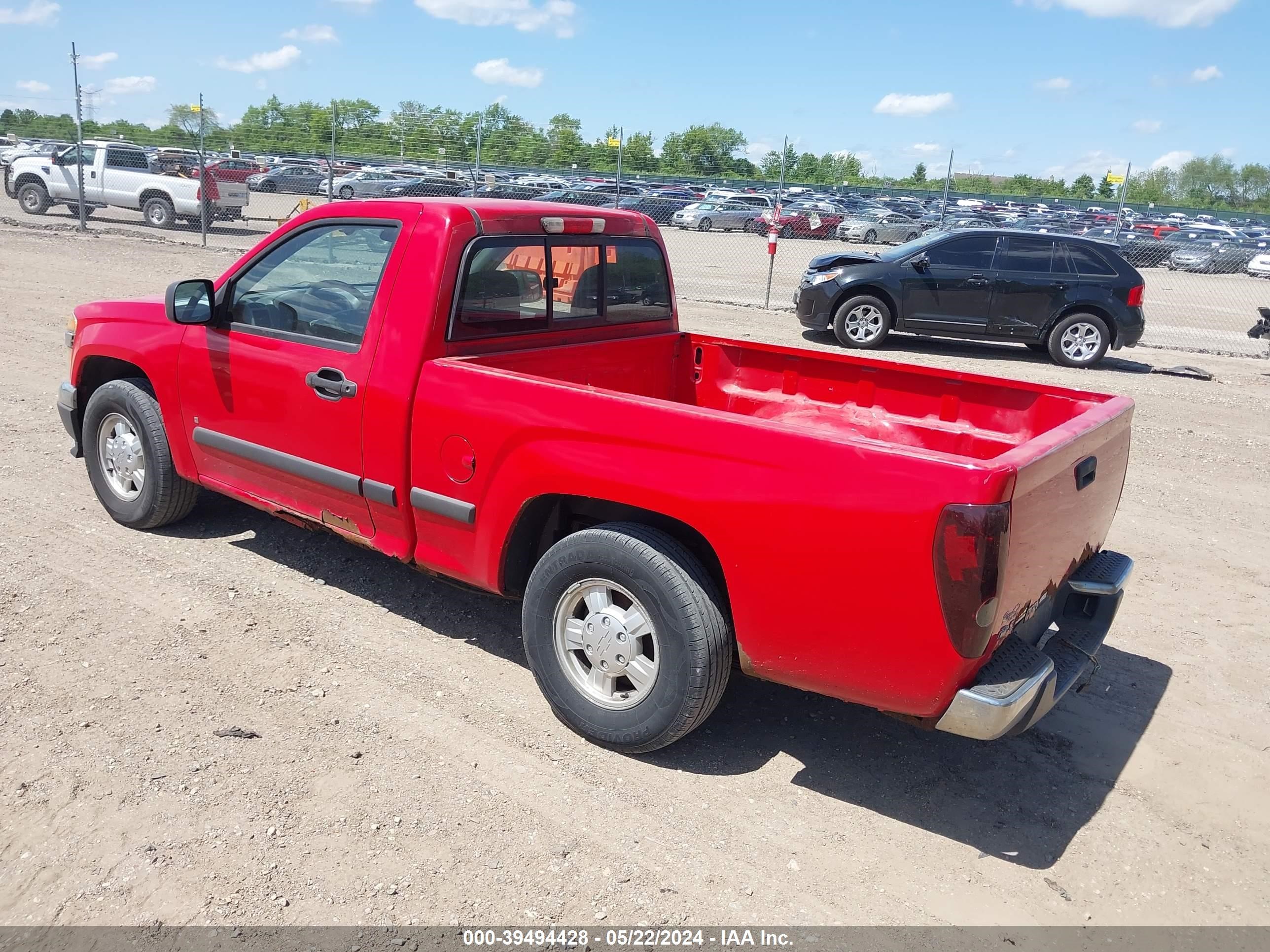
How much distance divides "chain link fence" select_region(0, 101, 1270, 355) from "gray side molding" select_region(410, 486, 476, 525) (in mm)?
12241

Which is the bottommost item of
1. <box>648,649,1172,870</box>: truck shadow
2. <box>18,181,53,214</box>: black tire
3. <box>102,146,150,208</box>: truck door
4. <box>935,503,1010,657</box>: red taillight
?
<box>648,649,1172,870</box>: truck shadow

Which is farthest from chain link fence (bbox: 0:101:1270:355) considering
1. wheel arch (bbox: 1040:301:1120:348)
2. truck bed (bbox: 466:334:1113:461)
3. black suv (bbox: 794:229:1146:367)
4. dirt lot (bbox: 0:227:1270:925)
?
dirt lot (bbox: 0:227:1270:925)

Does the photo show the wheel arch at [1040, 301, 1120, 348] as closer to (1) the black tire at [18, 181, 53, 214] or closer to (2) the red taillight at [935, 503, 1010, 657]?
(2) the red taillight at [935, 503, 1010, 657]

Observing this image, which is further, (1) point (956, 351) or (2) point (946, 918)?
(1) point (956, 351)

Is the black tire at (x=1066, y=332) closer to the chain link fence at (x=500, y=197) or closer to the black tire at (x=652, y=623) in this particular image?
the chain link fence at (x=500, y=197)

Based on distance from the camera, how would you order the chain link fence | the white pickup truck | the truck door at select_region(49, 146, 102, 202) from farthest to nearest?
the truck door at select_region(49, 146, 102, 202)
the white pickup truck
the chain link fence

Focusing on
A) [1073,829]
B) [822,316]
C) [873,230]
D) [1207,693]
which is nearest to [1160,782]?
[1073,829]

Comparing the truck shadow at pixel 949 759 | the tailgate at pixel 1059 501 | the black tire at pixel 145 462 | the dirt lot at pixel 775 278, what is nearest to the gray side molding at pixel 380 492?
the truck shadow at pixel 949 759

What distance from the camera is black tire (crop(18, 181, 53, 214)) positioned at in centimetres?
2506

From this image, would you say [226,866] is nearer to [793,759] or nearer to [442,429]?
[442,429]

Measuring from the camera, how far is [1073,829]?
3.41 metres

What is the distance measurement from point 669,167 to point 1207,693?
48.9 metres

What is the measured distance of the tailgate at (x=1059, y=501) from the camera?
9.75 ft

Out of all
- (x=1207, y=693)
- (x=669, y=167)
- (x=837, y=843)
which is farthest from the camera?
(x=669, y=167)
